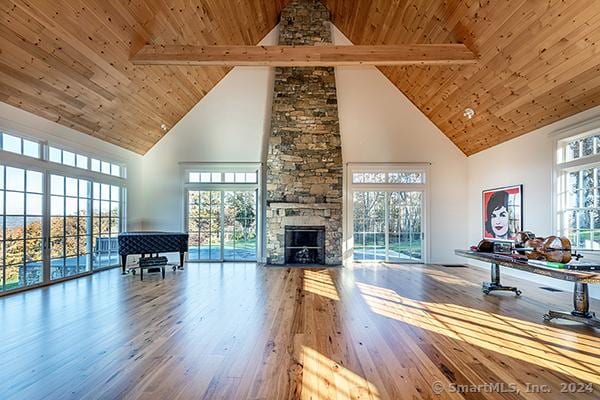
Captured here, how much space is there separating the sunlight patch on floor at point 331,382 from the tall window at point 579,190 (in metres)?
4.75

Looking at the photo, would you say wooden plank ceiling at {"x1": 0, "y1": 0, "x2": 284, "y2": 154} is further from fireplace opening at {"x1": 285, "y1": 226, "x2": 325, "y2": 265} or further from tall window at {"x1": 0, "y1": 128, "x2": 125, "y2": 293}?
fireplace opening at {"x1": 285, "y1": 226, "x2": 325, "y2": 265}

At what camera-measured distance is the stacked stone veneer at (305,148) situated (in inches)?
331

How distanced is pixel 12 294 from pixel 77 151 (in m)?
2.75

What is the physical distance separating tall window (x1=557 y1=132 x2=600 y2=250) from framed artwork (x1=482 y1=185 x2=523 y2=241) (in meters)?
1.05

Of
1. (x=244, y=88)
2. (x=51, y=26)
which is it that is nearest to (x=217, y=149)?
(x=244, y=88)

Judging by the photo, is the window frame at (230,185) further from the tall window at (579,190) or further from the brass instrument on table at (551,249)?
the tall window at (579,190)

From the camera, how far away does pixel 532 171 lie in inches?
256

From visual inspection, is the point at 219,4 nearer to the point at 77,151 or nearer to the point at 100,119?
the point at 100,119

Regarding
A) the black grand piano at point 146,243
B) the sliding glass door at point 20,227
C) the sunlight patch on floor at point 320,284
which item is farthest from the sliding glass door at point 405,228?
the sliding glass door at point 20,227

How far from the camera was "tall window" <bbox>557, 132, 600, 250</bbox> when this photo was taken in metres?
5.19

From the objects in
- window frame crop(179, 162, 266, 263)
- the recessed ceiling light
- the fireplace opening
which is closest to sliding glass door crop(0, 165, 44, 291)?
window frame crop(179, 162, 266, 263)

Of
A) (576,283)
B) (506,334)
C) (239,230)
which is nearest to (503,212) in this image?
(576,283)

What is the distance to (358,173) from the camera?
8.88m

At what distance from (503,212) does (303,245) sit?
4.55 m
